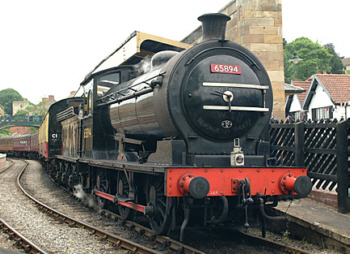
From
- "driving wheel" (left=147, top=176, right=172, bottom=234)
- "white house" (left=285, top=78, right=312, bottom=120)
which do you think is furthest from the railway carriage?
"driving wheel" (left=147, top=176, right=172, bottom=234)

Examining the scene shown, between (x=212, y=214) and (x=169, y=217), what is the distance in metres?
0.65

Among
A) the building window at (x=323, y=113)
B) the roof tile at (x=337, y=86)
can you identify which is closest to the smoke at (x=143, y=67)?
the roof tile at (x=337, y=86)

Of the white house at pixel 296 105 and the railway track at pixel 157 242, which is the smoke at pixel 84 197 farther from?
the white house at pixel 296 105

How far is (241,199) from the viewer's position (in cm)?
498

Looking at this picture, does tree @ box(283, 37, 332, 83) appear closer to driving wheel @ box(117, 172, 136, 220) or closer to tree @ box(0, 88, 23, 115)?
driving wheel @ box(117, 172, 136, 220)

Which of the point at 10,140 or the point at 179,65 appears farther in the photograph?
the point at 10,140

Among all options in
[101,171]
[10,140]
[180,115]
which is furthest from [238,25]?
[10,140]

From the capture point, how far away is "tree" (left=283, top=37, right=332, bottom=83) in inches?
2404

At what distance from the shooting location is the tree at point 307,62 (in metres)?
61.1

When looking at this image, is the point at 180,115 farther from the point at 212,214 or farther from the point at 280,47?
the point at 280,47

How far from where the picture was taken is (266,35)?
12617 millimetres

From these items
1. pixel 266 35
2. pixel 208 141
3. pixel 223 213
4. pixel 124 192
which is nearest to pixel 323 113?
pixel 266 35

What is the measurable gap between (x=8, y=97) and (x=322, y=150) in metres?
139

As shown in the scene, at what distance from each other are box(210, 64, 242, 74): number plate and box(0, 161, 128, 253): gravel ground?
10.1ft
